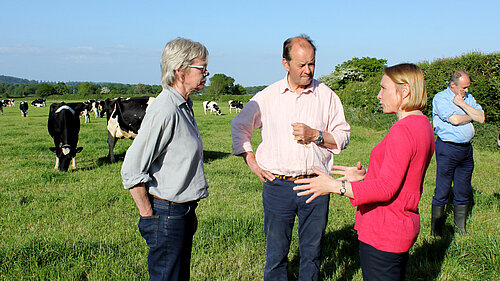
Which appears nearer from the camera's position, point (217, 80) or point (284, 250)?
point (284, 250)

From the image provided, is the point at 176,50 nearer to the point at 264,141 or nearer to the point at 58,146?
the point at 264,141

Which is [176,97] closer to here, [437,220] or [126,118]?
[437,220]

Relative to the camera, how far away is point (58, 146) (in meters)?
9.47

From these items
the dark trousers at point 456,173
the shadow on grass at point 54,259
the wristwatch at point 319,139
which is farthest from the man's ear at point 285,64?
the dark trousers at point 456,173

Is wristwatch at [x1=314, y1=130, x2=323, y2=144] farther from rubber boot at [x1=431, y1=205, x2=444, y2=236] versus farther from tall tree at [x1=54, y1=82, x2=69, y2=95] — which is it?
tall tree at [x1=54, y1=82, x2=69, y2=95]

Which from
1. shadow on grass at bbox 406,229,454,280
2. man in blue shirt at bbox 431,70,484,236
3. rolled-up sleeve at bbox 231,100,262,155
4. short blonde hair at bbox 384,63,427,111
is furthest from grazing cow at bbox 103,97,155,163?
short blonde hair at bbox 384,63,427,111

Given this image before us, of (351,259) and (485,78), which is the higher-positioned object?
(485,78)

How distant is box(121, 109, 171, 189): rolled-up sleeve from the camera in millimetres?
2266

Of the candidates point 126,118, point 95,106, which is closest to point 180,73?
point 126,118

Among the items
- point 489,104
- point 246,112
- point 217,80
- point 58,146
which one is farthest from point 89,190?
point 217,80

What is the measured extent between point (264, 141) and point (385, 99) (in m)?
1.34

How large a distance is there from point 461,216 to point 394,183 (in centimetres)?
374

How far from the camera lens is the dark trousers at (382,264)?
2.35 m

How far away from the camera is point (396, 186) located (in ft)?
7.25
